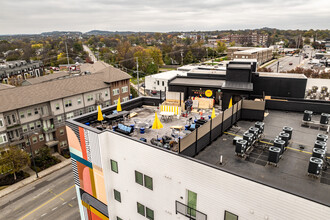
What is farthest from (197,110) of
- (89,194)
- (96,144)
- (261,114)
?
(89,194)

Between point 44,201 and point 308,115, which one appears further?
point 44,201

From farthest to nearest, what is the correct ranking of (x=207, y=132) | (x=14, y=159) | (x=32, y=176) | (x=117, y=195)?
(x=32, y=176)
(x=14, y=159)
(x=117, y=195)
(x=207, y=132)

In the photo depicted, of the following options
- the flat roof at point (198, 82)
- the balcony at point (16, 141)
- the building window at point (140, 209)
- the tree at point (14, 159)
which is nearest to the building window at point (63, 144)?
the balcony at point (16, 141)

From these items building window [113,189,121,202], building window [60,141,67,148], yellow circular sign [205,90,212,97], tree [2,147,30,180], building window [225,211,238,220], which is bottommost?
building window [60,141,67,148]

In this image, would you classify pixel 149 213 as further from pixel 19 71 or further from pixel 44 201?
pixel 19 71

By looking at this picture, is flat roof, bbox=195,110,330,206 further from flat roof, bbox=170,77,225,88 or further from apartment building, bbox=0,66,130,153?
apartment building, bbox=0,66,130,153

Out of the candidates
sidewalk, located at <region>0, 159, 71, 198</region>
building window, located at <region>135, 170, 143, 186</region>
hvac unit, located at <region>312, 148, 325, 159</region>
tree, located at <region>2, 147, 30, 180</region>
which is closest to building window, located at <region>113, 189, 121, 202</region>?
building window, located at <region>135, 170, 143, 186</region>

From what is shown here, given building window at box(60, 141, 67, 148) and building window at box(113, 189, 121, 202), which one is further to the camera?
building window at box(60, 141, 67, 148)

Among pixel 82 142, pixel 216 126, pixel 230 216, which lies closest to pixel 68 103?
pixel 82 142
